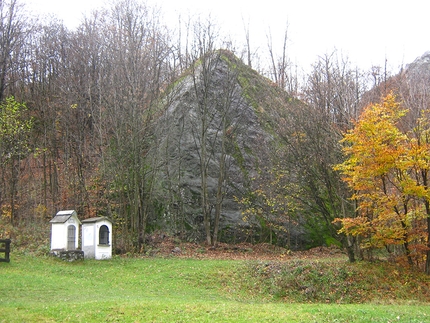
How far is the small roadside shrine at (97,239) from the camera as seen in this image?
2017 cm

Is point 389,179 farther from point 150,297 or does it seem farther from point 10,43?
point 10,43

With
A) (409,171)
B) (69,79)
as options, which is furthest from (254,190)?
(69,79)

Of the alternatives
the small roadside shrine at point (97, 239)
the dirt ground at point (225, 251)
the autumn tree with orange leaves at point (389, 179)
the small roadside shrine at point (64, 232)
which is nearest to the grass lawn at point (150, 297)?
the small roadside shrine at point (97, 239)

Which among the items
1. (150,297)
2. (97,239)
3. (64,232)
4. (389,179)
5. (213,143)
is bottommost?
(150,297)

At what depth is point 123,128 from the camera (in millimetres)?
23766

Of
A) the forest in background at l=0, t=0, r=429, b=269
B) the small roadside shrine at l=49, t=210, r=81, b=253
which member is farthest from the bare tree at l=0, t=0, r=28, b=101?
the small roadside shrine at l=49, t=210, r=81, b=253

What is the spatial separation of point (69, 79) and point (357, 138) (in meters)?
22.7

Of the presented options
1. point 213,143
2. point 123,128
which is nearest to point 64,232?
point 123,128

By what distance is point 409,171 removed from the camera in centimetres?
1734

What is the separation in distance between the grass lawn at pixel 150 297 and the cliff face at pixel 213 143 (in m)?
6.38

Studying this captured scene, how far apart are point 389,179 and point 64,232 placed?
14.4 metres

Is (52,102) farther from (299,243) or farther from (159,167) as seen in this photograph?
(299,243)

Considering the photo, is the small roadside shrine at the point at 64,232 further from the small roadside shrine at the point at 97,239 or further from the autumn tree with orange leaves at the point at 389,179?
the autumn tree with orange leaves at the point at 389,179

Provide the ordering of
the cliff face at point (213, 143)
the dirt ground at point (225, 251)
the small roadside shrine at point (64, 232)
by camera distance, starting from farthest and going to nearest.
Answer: the cliff face at point (213, 143) → the dirt ground at point (225, 251) → the small roadside shrine at point (64, 232)
